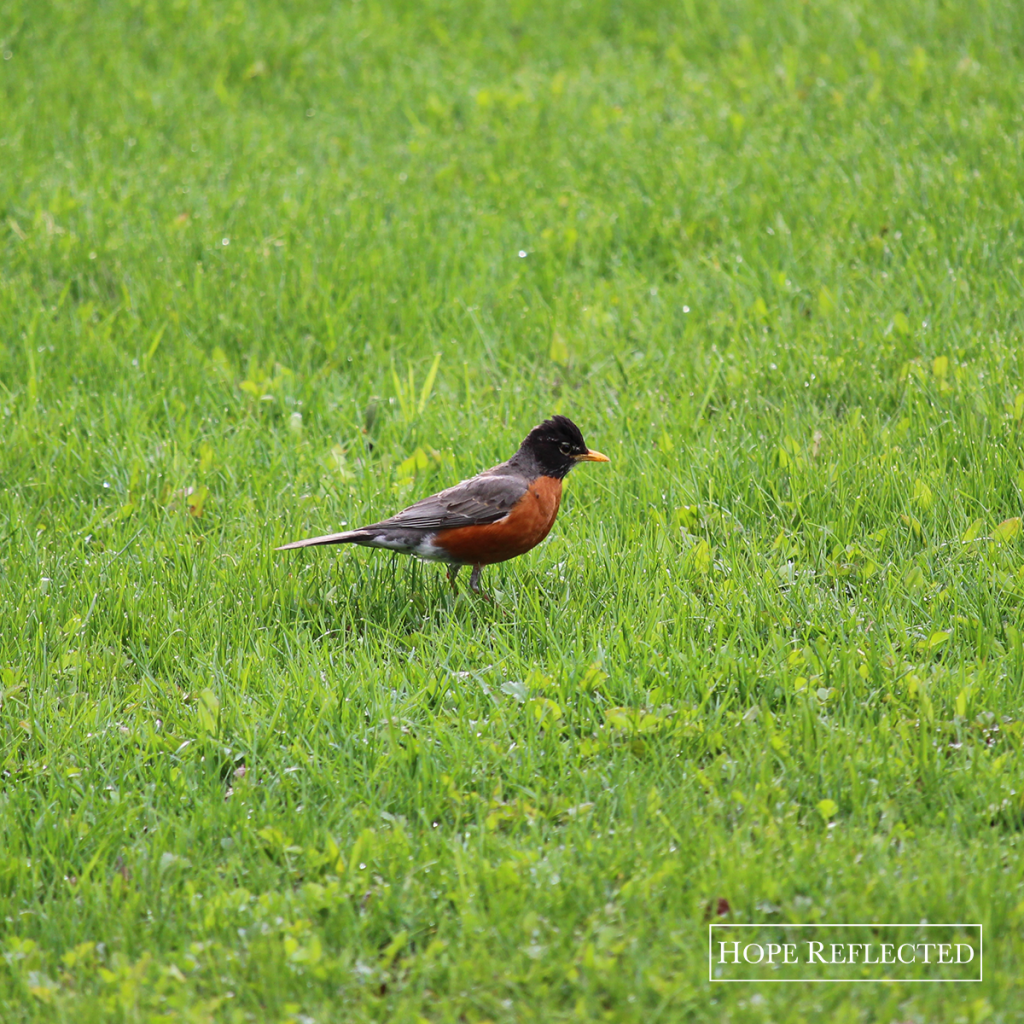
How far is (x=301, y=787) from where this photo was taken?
3.99 m

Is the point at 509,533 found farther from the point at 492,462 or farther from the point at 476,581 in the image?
the point at 492,462

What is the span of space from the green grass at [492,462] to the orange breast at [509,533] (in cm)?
19

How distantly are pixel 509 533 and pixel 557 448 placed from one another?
580 mm

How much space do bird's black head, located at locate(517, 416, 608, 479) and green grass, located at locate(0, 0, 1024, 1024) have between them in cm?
34

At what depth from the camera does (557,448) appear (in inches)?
218

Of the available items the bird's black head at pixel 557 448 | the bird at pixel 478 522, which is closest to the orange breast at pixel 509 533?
the bird at pixel 478 522

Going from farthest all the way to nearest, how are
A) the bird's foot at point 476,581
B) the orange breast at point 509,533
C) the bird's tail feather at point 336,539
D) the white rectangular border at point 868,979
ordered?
1. the bird's foot at point 476,581
2. the orange breast at point 509,533
3. the bird's tail feather at point 336,539
4. the white rectangular border at point 868,979

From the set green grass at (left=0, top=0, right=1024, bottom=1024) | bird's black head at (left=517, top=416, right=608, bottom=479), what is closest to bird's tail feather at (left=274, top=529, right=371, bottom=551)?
green grass at (left=0, top=0, right=1024, bottom=1024)

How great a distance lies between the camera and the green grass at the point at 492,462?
3.43 metres

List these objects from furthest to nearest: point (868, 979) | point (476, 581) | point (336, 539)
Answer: point (476, 581)
point (336, 539)
point (868, 979)

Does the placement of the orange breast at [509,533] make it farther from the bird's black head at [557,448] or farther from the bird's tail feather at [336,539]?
the bird's tail feather at [336,539]

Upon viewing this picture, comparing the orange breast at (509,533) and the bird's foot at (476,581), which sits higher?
the orange breast at (509,533)

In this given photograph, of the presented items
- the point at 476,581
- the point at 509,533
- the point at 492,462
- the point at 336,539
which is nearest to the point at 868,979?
the point at 509,533

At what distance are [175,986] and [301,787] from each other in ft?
2.93
